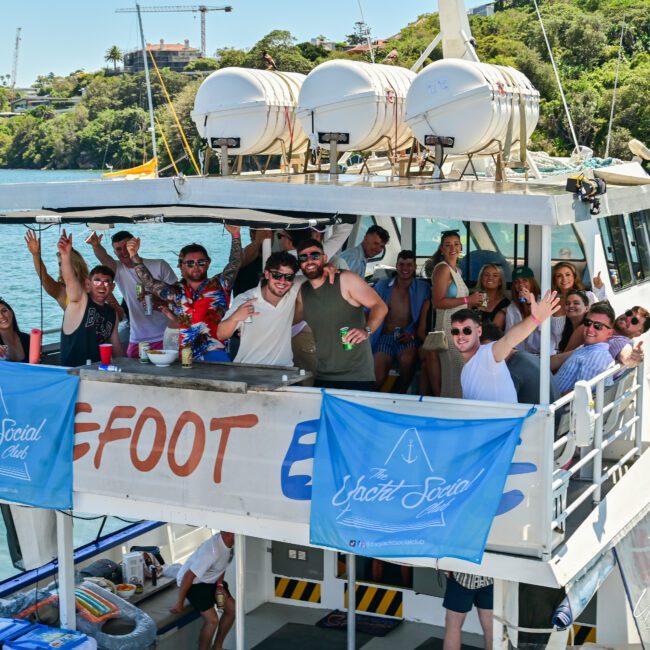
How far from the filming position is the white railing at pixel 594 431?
688 centimetres

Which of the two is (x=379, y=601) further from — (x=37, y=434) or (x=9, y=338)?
(x=9, y=338)

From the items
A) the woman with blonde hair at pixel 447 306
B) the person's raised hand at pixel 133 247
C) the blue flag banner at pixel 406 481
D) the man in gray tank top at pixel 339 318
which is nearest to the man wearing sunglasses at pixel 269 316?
the man in gray tank top at pixel 339 318

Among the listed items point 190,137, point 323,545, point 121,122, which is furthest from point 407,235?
point 121,122

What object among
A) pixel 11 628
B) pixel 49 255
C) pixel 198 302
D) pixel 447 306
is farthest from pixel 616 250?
pixel 49 255

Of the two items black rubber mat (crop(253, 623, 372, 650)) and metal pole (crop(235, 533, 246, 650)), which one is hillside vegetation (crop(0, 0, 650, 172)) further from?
metal pole (crop(235, 533, 246, 650))

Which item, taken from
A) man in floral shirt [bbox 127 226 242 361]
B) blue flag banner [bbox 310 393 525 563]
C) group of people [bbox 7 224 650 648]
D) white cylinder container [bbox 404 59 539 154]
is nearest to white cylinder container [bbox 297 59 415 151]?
white cylinder container [bbox 404 59 539 154]

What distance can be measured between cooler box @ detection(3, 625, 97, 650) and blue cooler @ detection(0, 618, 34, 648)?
51mm

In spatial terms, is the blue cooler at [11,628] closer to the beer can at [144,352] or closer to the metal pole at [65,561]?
the metal pole at [65,561]

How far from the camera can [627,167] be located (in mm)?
11461

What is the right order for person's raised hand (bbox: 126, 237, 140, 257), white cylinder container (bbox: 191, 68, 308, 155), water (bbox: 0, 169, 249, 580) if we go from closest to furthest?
person's raised hand (bbox: 126, 237, 140, 257) → white cylinder container (bbox: 191, 68, 308, 155) → water (bbox: 0, 169, 249, 580)

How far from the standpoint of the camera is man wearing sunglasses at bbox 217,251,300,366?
291 inches

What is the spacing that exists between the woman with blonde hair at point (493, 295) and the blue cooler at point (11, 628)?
4.13 metres

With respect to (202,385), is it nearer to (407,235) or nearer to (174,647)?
(174,647)

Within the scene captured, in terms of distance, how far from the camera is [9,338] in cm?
886
